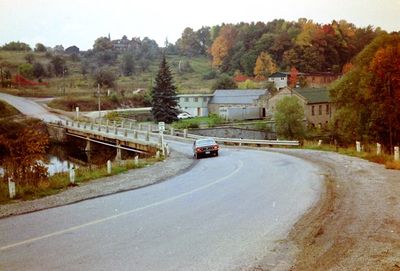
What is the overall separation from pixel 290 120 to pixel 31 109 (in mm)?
44892

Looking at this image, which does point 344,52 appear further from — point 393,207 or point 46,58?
point 393,207

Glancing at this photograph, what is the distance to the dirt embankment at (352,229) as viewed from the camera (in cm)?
841

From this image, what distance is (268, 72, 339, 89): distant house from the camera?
107 meters

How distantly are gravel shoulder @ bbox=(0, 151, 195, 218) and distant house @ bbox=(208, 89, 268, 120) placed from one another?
52.9m

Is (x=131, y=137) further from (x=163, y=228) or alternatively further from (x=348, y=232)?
(x=348, y=232)

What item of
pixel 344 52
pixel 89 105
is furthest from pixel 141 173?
pixel 344 52

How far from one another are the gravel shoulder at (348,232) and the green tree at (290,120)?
42717 mm

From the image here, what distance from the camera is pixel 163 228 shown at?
440 inches

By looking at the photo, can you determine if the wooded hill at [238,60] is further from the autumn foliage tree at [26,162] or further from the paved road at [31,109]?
the autumn foliage tree at [26,162]

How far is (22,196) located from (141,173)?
7507 mm

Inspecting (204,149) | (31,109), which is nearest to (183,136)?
(204,149)

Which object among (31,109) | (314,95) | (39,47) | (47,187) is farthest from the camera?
(39,47)

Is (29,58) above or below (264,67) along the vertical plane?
above

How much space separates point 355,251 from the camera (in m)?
8.95
